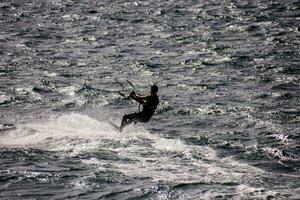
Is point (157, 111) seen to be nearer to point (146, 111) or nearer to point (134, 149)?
point (146, 111)

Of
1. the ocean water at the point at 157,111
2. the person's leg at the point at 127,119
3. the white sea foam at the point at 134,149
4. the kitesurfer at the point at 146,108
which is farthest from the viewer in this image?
the kitesurfer at the point at 146,108

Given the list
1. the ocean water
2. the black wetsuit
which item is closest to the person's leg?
the black wetsuit

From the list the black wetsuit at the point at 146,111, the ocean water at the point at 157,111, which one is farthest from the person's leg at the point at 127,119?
the ocean water at the point at 157,111

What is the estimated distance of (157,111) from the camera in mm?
30609

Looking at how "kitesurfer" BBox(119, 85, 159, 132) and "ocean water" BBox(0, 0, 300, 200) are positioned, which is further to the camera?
"kitesurfer" BBox(119, 85, 159, 132)

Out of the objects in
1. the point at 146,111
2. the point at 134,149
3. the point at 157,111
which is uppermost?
the point at 146,111

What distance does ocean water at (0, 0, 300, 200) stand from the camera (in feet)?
66.9

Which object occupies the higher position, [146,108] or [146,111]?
[146,108]

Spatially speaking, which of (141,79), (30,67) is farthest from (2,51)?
(141,79)

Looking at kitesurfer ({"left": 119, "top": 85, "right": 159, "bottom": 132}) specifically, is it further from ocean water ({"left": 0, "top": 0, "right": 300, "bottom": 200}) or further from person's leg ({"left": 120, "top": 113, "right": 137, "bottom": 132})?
ocean water ({"left": 0, "top": 0, "right": 300, "bottom": 200})

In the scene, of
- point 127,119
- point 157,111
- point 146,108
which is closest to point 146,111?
point 146,108

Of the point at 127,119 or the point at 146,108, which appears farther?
the point at 146,108

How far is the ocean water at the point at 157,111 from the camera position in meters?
20.4

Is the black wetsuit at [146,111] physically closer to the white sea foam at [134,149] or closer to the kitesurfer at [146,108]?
the kitesurfer at [146,108]
